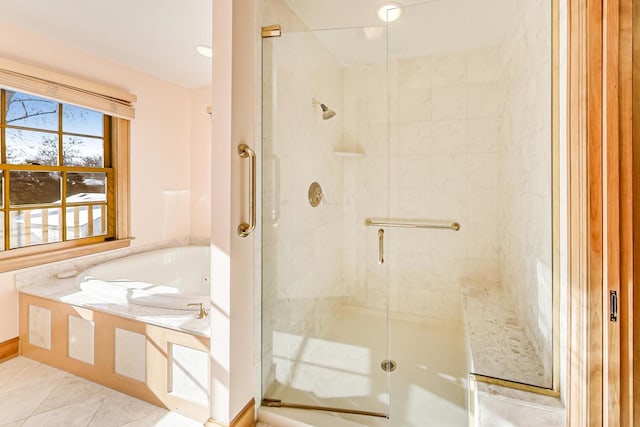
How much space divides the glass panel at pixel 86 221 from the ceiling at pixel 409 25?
8.25 feet

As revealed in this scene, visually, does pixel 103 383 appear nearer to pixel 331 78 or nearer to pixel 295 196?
pixel 295 196

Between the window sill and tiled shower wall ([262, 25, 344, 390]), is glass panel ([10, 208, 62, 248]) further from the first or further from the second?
tiled shower wall ([262, 25, 344, 390])

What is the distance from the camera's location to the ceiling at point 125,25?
195 centimetres

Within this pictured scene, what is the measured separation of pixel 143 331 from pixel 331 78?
189 centimetres

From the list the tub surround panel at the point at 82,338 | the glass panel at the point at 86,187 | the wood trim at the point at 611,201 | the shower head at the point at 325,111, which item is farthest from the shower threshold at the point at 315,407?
the glass panel at the point at 86,187

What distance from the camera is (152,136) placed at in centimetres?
320

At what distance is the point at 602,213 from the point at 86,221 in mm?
3549

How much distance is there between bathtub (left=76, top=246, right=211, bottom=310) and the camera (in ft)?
6.00

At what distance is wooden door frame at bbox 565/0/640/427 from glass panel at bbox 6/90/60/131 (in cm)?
338

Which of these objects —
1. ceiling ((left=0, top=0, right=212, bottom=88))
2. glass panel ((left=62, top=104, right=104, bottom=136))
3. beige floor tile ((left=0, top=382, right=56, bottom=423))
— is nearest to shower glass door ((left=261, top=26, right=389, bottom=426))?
ceiling ((left=0, top=0, right=212, bottom=88))

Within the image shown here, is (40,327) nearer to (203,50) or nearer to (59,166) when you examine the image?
(59,166)

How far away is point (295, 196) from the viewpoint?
184 cm

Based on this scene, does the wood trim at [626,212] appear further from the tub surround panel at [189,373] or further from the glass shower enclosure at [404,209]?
the tub surround panel at [189,373]

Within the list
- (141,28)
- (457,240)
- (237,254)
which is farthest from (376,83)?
(141,28)
